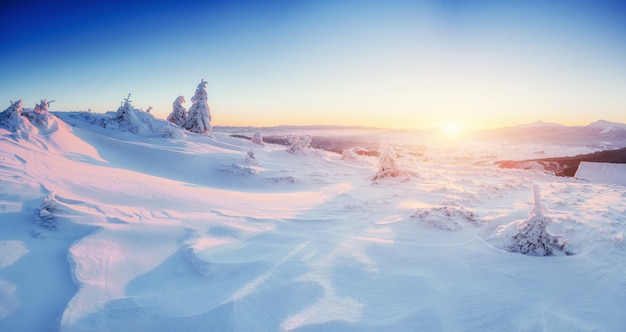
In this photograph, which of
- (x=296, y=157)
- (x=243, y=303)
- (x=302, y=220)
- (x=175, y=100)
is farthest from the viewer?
(x=175, y=100)

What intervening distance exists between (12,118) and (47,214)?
8.82 meters

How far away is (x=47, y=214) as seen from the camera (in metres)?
4.56

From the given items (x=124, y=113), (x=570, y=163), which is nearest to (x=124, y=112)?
(x=124, y=113)

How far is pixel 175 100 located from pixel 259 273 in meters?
37.6

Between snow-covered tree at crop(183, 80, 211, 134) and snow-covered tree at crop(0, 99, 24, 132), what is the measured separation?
66.8 ft

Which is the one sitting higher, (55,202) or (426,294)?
(55,202)

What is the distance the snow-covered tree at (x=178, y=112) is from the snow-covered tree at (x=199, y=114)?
13.1ft

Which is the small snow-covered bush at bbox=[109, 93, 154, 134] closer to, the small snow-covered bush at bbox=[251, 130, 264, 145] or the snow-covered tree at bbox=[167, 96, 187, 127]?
the small snow-covered bush at bbox=[251, 130, 264, 145]

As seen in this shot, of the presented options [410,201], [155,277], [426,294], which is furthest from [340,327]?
[410,201]

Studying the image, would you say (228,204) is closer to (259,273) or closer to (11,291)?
(259,273)

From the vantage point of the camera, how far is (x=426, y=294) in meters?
3.80

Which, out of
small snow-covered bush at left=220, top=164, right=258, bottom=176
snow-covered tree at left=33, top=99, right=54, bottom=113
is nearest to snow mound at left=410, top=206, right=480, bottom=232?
small snow-covered bush at left=220, top=164, right=258, bottom=176

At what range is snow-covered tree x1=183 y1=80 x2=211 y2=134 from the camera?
31.1 meters

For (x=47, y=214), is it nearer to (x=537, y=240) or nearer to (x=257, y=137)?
(x=537, y=240)
